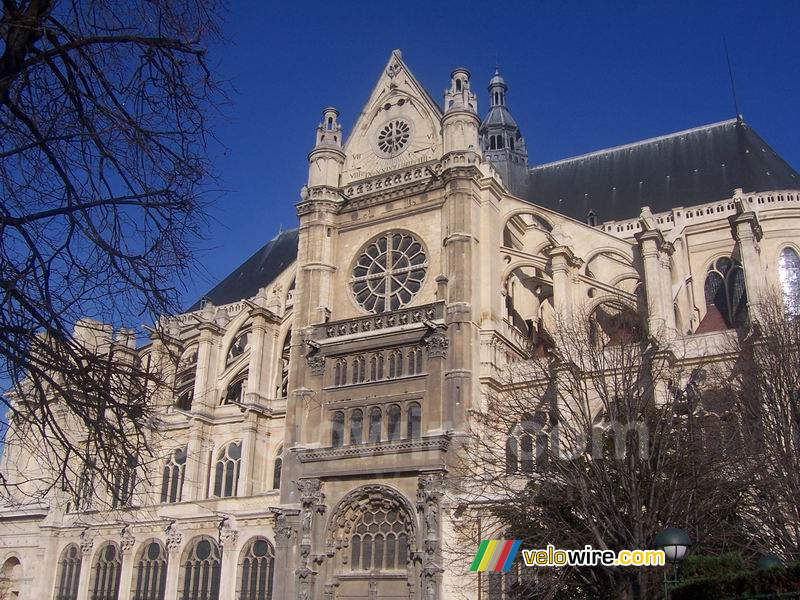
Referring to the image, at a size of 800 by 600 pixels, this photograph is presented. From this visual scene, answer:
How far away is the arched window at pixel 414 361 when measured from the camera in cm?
3058

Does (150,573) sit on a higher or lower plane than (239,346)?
lower

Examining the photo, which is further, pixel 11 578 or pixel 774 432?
pixel 11 578

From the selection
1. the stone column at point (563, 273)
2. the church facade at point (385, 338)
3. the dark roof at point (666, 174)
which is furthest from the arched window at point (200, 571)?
the dark roof at point (666, 174)

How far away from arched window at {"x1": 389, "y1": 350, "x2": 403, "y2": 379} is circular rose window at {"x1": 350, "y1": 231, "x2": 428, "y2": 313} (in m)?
2.60

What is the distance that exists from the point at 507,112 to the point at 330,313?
29.2 meters

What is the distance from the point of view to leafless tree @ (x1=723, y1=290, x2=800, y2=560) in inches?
771

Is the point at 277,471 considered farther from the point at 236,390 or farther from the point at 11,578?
the point at 11,578

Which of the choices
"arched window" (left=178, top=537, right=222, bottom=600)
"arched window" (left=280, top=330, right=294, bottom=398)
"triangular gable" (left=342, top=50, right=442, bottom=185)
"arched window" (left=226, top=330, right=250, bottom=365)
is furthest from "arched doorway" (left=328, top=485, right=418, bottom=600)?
"triangular gable" (left=342, top=50, right=442, bottom=185)

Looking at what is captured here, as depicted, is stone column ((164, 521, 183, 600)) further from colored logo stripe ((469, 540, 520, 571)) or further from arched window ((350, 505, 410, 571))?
colored logo stripe ((469, 540, 520, 571))

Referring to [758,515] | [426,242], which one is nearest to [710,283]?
[426,242]

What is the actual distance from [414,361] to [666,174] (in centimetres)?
1876

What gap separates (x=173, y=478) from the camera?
37.2 m

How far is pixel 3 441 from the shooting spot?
8.03 meters

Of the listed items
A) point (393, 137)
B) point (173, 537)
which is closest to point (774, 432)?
point (393, 137)
